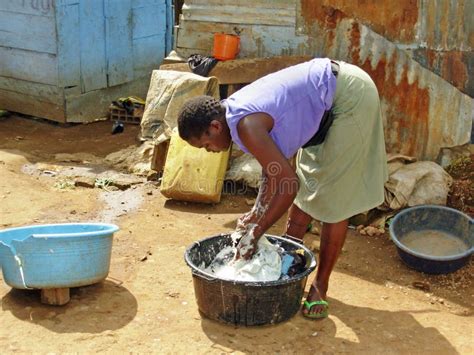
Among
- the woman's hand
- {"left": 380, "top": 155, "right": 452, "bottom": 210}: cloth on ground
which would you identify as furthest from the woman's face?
{"left": 380, "top": 155, "right": 452, "bottom": 210}: cloth on ground

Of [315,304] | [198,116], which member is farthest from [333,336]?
[198,116]

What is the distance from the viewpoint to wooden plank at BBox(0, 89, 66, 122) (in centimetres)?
833

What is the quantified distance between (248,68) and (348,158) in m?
2.75

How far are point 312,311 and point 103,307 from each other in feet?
3.83

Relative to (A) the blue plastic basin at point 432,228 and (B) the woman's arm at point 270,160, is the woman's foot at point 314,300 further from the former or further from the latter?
(A) the blue plastic basin at point 432,228

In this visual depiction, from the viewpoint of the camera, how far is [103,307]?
3971 millimetres

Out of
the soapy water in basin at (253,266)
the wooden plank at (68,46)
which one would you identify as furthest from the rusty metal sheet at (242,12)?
the soapy water in basin at (253,266)

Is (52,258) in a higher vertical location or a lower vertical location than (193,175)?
higher

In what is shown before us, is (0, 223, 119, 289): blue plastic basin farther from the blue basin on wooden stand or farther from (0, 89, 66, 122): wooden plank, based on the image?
A: (0, 89, 66, 122): wooden plank

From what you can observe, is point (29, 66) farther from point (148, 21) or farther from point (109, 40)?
point (148, 21)

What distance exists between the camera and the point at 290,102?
11.5ft

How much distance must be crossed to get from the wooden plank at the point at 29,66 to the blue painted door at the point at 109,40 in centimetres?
12

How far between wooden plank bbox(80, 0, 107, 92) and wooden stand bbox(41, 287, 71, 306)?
4.84m

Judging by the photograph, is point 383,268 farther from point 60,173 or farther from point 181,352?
point 60,173
